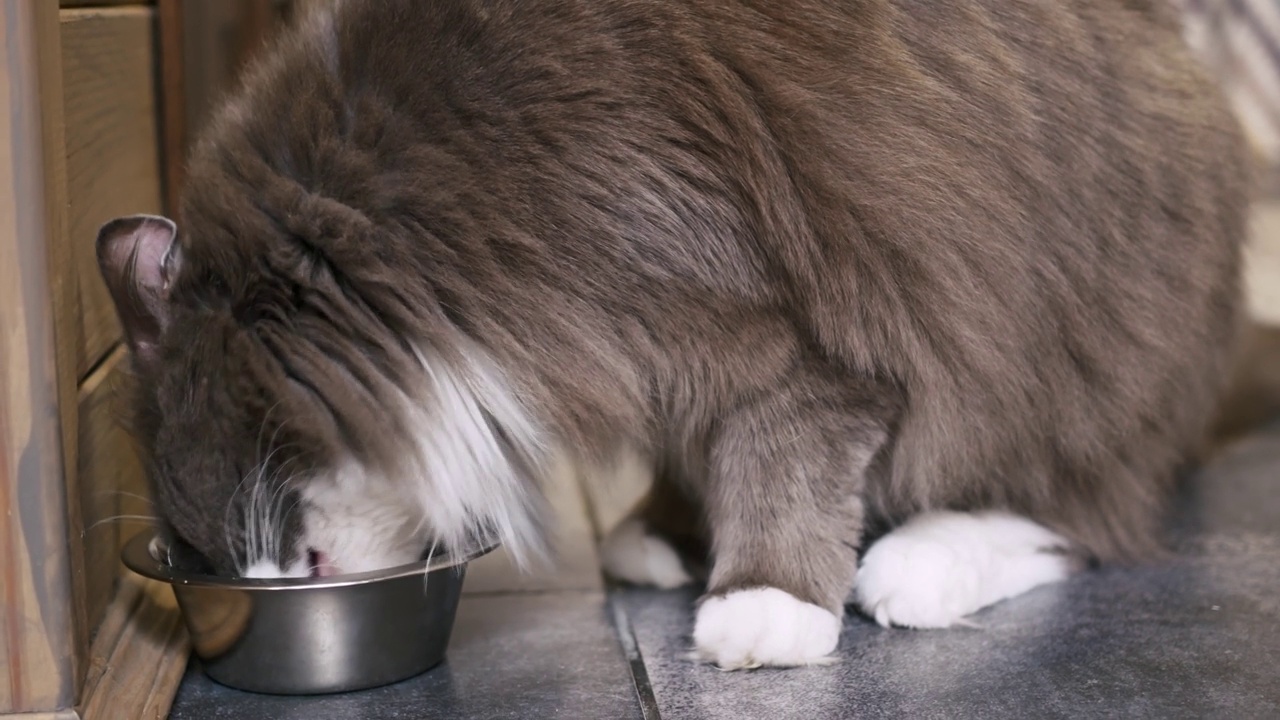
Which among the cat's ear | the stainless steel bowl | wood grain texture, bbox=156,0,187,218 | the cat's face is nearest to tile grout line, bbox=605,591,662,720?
the stainless steel bowl

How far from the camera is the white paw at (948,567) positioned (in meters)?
1.74

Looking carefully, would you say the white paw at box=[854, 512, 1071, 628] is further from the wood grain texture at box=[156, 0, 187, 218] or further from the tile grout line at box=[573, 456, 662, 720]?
the wood grain texture at box=[156, 0, 187, 218]

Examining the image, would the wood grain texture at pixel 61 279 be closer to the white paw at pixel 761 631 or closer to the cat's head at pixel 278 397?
the cat's head at pixel 278 397

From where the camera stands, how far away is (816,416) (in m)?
1.62

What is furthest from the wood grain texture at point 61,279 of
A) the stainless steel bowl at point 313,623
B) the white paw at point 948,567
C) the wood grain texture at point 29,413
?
the white paw at point 948,567

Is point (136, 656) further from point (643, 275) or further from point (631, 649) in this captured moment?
point (643, 275)

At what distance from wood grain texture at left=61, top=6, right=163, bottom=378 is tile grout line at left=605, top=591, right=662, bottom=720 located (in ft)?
2.49

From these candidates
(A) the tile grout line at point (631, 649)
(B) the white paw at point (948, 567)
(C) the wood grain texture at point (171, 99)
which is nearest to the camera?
(A) the tile grout line at point (631, 649)

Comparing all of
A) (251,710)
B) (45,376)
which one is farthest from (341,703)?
(45,376)

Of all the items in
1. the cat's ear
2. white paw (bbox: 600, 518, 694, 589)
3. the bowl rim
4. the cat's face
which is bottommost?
white paw (bbox: 600, 518, 694, 589)

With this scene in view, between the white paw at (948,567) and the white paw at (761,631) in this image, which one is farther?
the white paw at (948,567)

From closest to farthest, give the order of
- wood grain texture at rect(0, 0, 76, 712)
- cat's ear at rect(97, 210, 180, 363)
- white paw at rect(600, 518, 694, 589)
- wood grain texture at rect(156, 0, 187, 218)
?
wood grain texture at rect(0, 0, 76, 712) < cat's ear at rect(97, 210, 180, 363) < white paw at rect(600, 518, 694, 589) < wood grain texture at rect(156, 0, 187, 218)

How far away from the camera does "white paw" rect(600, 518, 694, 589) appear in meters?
1.94

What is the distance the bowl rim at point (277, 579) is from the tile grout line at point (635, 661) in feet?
0.83
